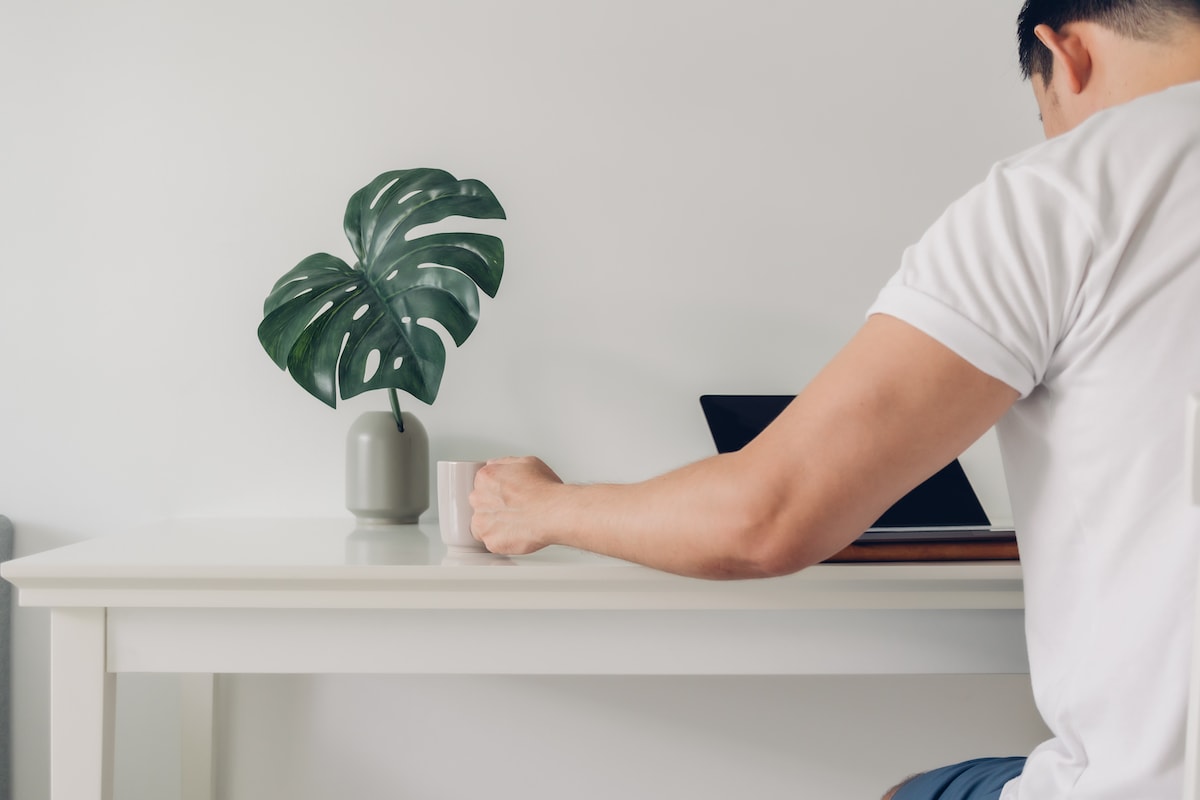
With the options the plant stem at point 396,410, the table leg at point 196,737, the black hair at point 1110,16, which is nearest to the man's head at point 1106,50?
the black hair at point 1110,16

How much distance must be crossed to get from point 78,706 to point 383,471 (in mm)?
442

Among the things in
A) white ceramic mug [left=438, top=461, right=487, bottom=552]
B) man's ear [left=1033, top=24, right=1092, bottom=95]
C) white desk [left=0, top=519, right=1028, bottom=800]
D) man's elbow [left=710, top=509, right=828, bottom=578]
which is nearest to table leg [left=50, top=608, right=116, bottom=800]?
white desk [left=0, top=519, right=1028, bottom=800]

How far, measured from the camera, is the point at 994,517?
4.54 feet

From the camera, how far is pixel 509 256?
1.37 metres

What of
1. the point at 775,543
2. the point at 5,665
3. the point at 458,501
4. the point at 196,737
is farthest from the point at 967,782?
the point at 5,665

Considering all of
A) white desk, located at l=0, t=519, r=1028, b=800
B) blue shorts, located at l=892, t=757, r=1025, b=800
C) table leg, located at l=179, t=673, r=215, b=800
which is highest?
white desk, located at l=0, t=519, r=1028, b=800

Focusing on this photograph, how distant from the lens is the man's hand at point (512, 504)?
2.80 feet

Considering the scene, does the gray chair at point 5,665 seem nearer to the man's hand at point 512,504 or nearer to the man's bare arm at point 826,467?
the man's hand at point 512,504

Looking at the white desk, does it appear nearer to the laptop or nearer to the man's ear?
the laptop

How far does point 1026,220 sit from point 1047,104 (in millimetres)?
284

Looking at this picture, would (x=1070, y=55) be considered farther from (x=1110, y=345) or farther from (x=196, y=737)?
(x=196, y=737)

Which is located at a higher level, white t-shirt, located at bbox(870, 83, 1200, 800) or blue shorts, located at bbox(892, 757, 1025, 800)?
white t-shirt, located at bbox(870, 83, 1200, 800)

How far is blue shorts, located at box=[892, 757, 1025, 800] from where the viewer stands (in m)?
0.71

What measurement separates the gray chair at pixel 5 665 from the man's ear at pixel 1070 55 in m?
1.35
